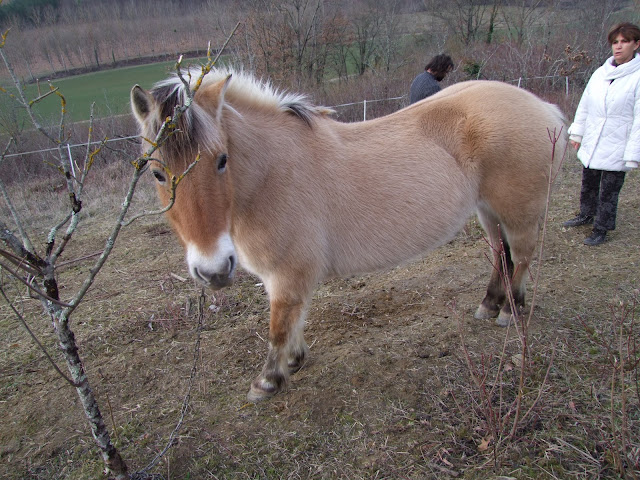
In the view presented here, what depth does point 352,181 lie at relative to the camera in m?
2.79

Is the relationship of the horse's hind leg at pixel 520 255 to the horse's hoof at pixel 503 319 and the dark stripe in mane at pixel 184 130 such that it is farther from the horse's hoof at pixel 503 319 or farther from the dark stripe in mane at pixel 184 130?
the dark stripe in mane at pixel 184 130

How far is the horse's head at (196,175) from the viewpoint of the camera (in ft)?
6.41

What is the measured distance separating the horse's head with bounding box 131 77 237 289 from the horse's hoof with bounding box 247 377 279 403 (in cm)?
108

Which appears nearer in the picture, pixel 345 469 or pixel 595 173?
pixel 345 469

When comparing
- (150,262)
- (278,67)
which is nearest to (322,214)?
(150,262)

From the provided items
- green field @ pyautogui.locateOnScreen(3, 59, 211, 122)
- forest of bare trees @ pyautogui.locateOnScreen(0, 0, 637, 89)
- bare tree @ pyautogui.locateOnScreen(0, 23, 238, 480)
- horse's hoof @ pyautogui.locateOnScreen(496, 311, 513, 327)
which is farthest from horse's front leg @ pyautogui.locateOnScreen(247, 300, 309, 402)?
green field @ pyautogui.locateOnScreen(3, 59, 211, 122)

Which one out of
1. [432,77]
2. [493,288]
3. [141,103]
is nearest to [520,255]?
[493,288]

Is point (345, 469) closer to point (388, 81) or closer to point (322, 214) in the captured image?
point (322, 214)

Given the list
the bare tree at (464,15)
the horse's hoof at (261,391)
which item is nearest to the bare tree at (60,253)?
the horse's hoof at (261,391)

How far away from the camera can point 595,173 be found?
→ 492 cm

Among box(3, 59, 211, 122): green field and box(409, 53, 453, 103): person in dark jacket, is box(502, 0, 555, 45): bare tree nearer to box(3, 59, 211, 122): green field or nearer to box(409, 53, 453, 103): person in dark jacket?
box(3, 59, 211, 122): green field

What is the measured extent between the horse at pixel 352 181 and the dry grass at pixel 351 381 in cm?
40

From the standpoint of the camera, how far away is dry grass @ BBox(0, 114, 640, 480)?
7.23ft

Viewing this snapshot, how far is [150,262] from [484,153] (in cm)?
454
